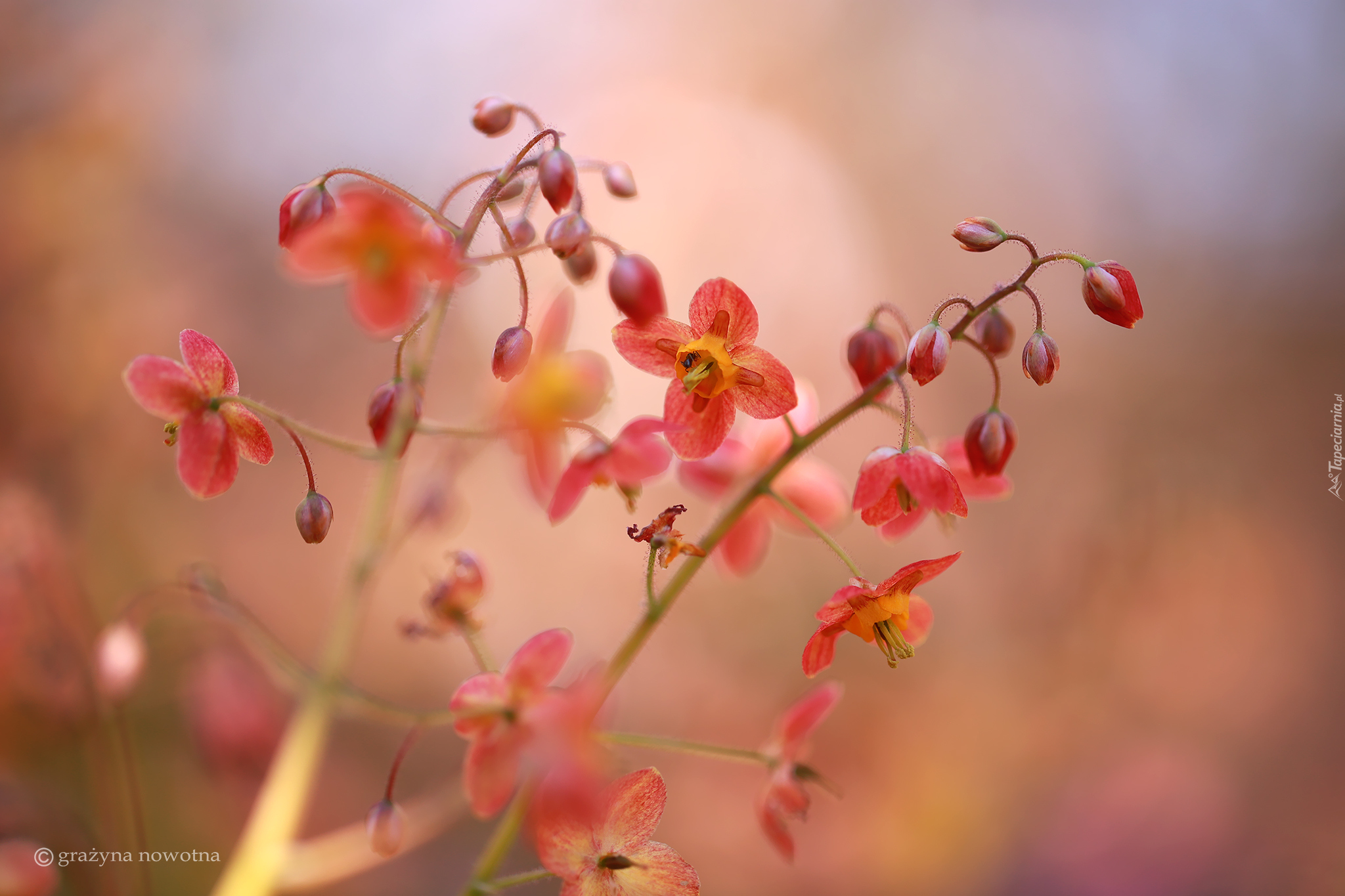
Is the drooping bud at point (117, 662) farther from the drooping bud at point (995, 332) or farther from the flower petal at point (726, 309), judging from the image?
the drooping bud at point (995, 332)

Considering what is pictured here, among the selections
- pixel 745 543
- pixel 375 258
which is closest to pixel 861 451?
pixel 745 543

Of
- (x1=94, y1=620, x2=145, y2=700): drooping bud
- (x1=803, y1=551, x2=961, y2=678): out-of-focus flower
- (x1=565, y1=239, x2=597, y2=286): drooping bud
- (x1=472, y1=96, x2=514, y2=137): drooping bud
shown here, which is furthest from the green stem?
(x1=94, y1=620, x2=145, y2=700): drooping bud

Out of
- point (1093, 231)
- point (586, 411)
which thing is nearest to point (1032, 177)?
point (1093, 231)

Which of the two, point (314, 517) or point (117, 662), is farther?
point (117, 662)

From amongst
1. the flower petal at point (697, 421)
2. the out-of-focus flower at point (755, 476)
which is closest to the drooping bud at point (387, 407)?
the flower petal at point (697, 421)

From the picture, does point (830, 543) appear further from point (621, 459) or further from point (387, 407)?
point (387, 407)
